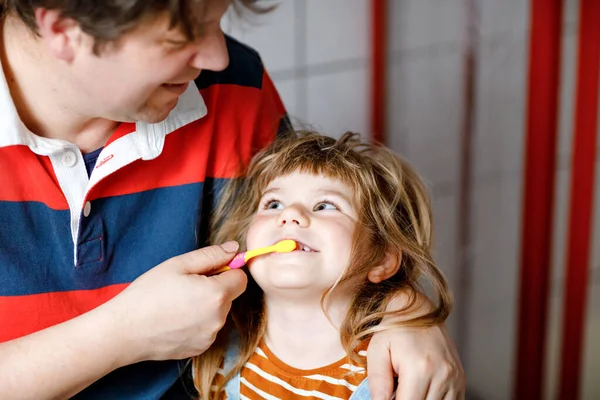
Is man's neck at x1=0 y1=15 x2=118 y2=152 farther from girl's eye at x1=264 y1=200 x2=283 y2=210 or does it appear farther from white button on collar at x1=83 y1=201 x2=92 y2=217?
girl's eye at x1=264 y1=200 x2=283 y2=210

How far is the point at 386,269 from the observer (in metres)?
1.10

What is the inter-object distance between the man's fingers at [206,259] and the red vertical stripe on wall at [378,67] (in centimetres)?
92

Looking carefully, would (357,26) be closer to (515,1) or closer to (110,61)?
(515,1)

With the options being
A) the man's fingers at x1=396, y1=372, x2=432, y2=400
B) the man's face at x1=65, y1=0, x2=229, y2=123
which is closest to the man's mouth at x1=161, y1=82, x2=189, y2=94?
the man's face at x1=65, y1=0, x2=229, y2=123

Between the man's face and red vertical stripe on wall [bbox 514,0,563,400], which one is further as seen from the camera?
red vertical stripe on wall [bbox 514,0,563,400]

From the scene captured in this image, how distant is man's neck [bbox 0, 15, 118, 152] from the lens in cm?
91

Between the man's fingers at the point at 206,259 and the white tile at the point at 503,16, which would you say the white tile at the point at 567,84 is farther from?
the man's fingers at the point at 206,259

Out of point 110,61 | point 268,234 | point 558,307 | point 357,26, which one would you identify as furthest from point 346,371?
point 357,26

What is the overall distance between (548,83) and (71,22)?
0.91 metres

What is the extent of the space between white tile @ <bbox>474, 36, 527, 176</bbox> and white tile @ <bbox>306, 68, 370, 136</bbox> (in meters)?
0.32

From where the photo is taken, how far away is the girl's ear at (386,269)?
109 cm

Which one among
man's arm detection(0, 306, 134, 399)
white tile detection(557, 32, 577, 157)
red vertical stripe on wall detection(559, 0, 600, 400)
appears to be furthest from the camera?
white tile detection(557, 32, 577, 157)

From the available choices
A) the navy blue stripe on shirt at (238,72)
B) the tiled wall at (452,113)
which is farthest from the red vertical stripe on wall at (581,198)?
the navy blue stripe on shirt at (238,72)

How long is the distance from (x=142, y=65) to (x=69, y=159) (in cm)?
21
